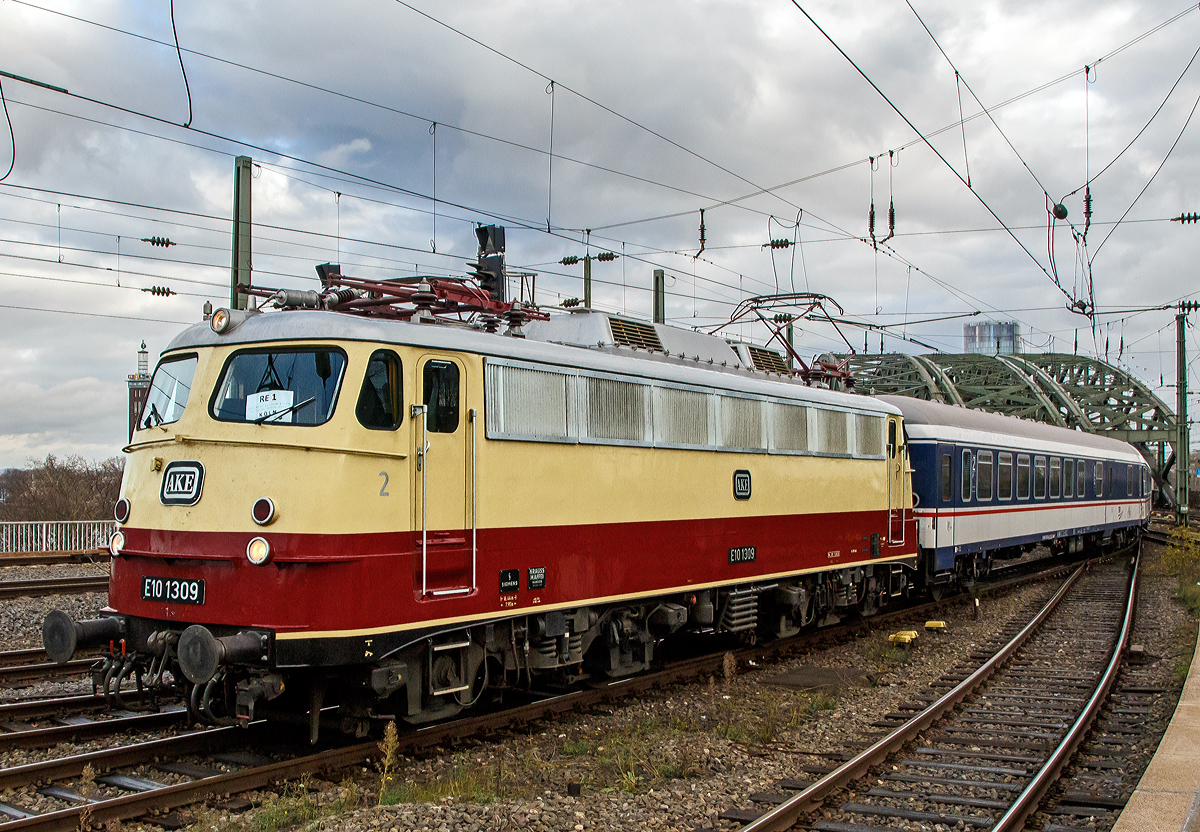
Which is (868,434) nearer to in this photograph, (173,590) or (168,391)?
(168,391)

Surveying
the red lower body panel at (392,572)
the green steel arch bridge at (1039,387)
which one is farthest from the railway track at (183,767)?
the green steel arch bridge at (1039,387)

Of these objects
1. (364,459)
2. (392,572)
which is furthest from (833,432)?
(364,459)

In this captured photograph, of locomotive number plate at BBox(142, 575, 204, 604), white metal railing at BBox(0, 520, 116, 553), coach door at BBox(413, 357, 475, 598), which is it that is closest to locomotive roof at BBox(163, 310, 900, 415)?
coach door at BBox(413, 357, 475, 598)

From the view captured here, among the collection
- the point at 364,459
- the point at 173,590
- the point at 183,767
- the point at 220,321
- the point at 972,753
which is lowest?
the point at 972,753

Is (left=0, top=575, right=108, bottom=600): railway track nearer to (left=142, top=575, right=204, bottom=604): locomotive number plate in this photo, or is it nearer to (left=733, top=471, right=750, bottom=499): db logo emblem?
(left=142, top=575, right=204, bottom=604): locomotive number plate

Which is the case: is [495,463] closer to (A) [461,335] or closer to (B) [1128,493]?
(A) [461,335]

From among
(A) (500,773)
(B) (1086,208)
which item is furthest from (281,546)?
(B) (1086,208)

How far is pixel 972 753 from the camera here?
8.90m

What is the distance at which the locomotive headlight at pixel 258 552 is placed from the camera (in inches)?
284

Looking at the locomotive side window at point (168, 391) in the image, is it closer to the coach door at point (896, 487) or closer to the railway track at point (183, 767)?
the railway track at point (183, 767)

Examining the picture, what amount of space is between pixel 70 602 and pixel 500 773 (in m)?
11.3

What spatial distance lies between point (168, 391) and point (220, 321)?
2.64ft

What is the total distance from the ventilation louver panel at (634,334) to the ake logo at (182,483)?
4.93 metres

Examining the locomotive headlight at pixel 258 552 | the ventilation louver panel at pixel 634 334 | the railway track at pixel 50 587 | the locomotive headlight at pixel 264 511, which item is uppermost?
the ventilation louver panel at pixel 634 334
